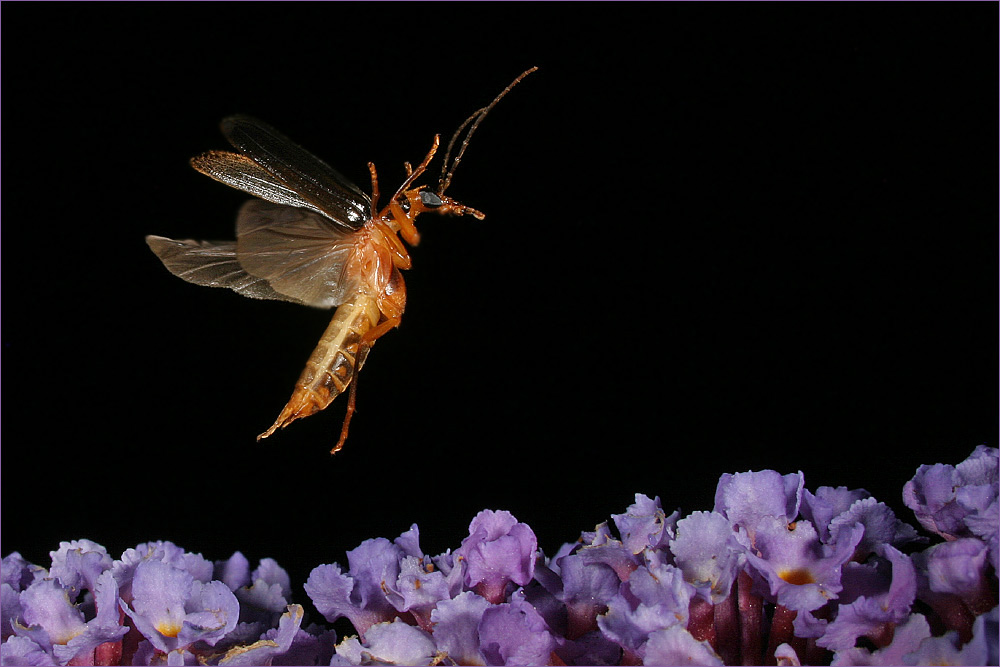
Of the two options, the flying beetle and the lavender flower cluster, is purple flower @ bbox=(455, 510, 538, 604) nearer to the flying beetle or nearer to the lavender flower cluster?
the lavender flower cluster

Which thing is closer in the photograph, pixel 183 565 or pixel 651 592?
pixel 651 592

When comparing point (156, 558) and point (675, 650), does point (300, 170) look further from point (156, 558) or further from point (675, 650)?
point (675, 650)

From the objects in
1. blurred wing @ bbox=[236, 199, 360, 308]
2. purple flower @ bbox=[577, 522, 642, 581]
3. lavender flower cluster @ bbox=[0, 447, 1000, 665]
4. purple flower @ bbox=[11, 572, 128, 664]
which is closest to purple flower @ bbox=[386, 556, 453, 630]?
lavender flower cluster @ bbox=[0, 447, 1000, 665]

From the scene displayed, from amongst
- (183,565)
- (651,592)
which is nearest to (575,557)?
(651,592)

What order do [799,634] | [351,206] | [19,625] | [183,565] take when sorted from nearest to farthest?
[799,634], [19,625], [183,565], [351,206]

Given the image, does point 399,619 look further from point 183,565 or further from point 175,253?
point 175,253

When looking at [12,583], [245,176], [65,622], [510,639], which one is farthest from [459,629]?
[245,176]

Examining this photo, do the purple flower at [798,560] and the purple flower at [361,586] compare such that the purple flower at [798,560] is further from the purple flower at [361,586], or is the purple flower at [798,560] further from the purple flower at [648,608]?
the purple flower at [361,586]

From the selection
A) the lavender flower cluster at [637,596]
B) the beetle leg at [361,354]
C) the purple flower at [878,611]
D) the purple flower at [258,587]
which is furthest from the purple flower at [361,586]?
the purple flower at [878,611]
